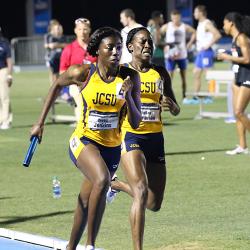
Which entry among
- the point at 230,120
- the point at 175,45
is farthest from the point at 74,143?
the point at 175,45

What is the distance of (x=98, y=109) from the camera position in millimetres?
9000

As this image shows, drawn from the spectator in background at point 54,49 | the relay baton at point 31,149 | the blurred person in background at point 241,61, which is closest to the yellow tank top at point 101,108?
the relay baton at point 31,149

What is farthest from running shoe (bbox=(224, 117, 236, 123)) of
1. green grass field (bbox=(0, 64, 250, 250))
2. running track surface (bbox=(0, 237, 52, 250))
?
running track surface (bbox=(0, 237, 52, 250))

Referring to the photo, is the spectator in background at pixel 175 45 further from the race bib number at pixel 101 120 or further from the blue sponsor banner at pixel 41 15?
the blue sponsor banner at pixel 41 15

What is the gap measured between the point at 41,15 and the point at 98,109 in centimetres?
4049

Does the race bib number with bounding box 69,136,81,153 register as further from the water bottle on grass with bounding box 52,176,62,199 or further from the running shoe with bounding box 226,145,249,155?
the running shoe with bounding box 226,145,249,155

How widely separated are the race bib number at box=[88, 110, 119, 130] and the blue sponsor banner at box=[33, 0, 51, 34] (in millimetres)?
40186

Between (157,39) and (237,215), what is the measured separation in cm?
1631

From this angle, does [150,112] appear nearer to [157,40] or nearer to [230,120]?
[230,120]

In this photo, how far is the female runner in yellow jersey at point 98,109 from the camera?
29.2 ft

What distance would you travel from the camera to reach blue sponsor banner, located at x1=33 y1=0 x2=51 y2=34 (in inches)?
1925

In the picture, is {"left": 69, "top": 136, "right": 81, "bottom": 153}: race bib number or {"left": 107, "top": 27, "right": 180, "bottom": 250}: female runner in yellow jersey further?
{"left": 107, "top": 27, "right": 180, "bottom": 250}: female runner in yellow jersey

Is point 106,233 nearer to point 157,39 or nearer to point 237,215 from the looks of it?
point 237,215

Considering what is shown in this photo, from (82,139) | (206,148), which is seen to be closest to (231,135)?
(206,148)
